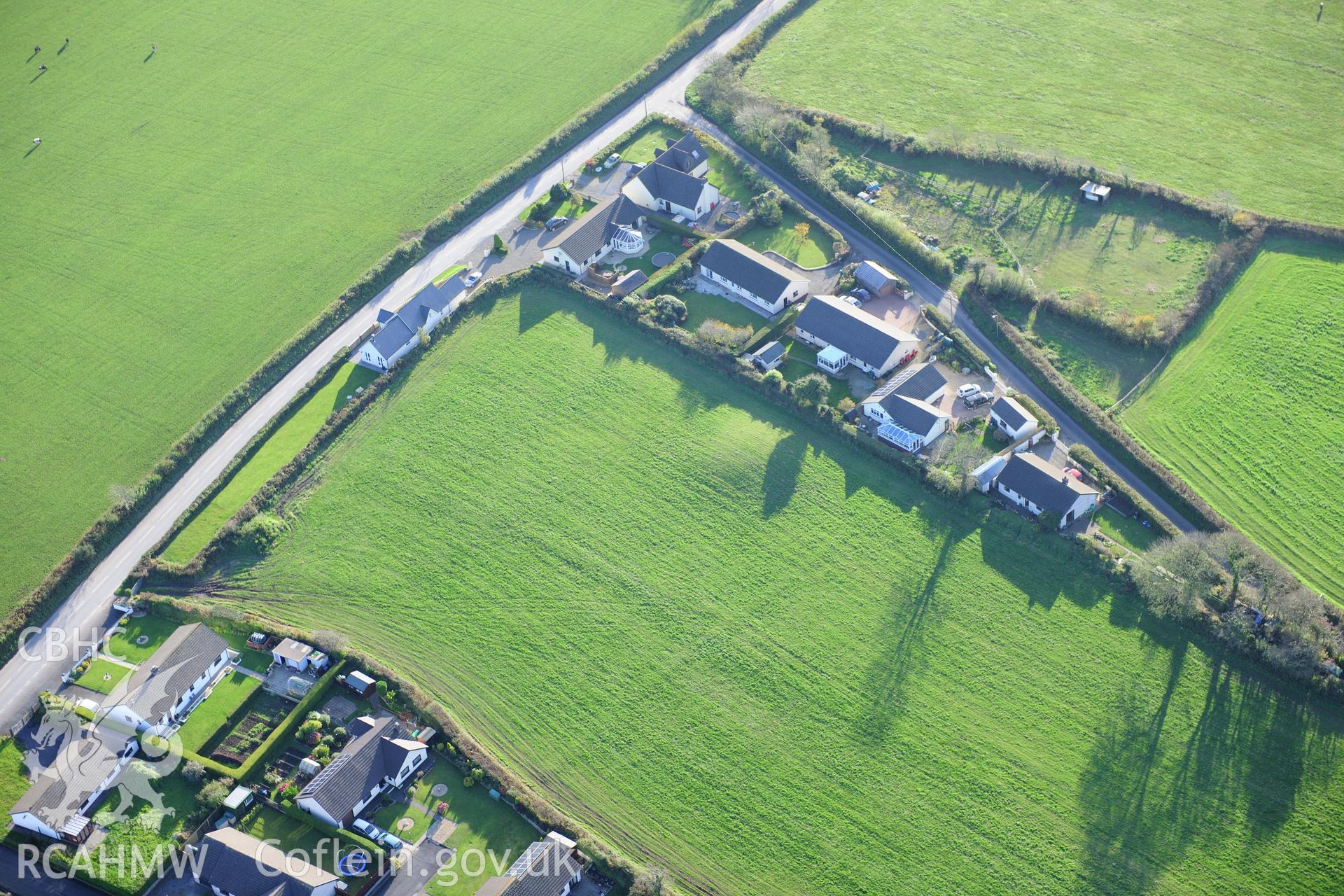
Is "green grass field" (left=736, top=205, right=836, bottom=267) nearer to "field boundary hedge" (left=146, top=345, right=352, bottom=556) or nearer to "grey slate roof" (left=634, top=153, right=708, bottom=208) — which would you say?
"grey slate roof" (left=634, top=153, right=708, bottom=208)

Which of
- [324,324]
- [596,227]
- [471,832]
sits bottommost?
[471,832]

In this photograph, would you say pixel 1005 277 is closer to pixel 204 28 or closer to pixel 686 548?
pixel 686 548

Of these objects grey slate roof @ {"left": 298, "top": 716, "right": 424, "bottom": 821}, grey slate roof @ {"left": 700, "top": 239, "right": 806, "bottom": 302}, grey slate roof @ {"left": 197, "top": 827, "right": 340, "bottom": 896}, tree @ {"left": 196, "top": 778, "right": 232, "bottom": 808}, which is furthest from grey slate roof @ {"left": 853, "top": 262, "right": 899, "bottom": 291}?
tree @ {"left": 196, "top": 778, "right": 232, "bottom": 808}

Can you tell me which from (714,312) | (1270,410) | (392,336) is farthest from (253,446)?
(1270,410)

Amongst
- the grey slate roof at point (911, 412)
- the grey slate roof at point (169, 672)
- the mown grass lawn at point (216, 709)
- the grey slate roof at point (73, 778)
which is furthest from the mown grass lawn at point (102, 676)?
the grey slate roof at point (911, 412)

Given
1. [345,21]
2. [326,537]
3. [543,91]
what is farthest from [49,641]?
[345,21]

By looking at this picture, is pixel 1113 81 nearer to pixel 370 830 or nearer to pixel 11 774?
pixel 370 830
